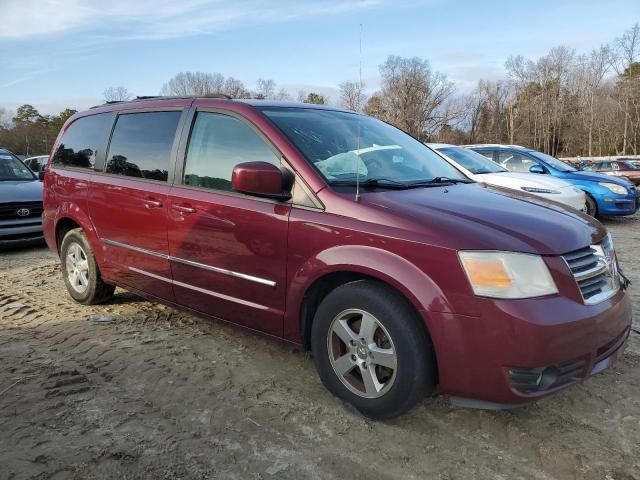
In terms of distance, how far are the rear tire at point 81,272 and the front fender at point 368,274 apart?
241 centimetres

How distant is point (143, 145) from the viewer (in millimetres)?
4109

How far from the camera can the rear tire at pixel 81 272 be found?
4.69 meters

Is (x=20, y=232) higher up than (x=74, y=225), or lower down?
lower down

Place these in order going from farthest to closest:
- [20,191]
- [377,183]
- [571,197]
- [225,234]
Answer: [571,197]
[20,191]
[225,234]
[377,183]

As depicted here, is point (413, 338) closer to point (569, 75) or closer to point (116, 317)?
point (116, 317)

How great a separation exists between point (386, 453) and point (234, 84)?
230 ft

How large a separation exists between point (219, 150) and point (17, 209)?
229 inches

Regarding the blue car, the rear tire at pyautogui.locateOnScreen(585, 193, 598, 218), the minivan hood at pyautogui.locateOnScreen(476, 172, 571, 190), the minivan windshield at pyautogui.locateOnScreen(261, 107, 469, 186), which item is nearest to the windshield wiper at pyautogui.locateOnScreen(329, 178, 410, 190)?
the minivan windshield at pyautogui.locateOnScreen(261, 107, 469, 186)

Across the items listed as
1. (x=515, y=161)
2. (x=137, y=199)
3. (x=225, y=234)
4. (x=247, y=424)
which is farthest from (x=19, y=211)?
(x=515, y=161)

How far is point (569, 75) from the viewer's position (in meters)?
62.8

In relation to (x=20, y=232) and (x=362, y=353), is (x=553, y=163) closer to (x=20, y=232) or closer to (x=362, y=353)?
(x=362, y=353)

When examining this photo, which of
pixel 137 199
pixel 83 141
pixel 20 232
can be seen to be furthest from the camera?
pixel 20 232

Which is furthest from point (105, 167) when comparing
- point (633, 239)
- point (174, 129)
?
point (633, 239)

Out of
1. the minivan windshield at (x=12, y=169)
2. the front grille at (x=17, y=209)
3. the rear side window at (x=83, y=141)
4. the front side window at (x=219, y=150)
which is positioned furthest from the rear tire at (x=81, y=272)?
the minivan windshield at (x=12, y=169)
